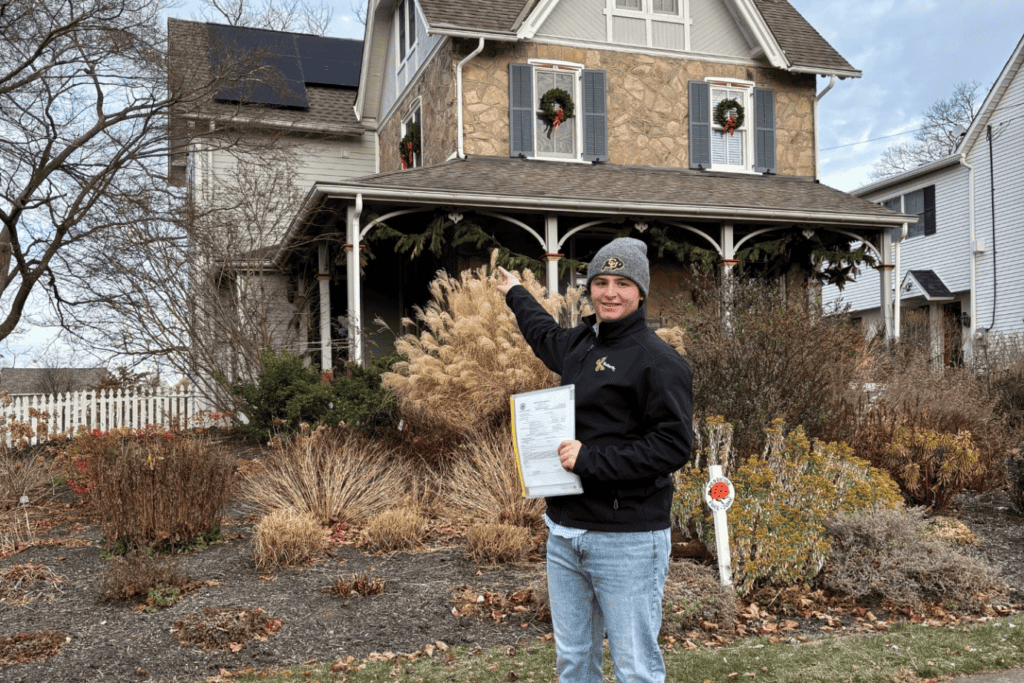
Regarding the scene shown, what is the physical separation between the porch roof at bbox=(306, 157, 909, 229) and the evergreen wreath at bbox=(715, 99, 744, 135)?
91 centimetres

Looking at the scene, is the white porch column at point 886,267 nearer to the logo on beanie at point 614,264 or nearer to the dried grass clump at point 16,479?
the dried grass clump at point 16,479

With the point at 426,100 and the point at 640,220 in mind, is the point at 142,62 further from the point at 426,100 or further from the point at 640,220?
the point at 640,220

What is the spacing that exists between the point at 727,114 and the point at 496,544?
11.7 m

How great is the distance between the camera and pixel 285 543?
6402mm

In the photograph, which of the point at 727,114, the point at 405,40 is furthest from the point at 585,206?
the point at 405,40

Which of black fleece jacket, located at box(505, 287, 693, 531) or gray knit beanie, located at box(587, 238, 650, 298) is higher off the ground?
gray knit beanie, located at box(587, 238, 650, 298)

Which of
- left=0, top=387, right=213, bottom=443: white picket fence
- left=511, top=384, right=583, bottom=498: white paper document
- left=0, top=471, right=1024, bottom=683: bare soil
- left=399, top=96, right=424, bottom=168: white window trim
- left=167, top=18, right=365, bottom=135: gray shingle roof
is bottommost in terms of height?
left=0, top=471, right=1024, bottom=683: bare soil

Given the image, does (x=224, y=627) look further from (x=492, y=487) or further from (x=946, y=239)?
(x=946, y=239)

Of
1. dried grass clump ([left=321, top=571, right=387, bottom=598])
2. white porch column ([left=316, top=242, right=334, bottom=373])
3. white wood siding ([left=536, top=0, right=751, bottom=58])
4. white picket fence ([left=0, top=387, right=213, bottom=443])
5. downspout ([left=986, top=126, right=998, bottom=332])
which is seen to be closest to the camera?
dried grass clump ([left=321, top=571, right=387, bottom=598])

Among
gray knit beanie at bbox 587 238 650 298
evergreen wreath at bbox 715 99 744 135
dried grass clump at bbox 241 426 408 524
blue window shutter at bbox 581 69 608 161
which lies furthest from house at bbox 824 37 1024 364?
gray knit beanie at bbox 587 238 650 298

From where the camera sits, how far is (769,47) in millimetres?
15961

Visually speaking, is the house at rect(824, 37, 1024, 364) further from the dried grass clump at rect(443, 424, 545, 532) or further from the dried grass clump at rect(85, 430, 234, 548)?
the dried grass clump at rect(85, 430, 234, 548)

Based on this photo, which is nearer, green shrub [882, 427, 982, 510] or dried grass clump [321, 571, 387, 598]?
dried grass clump [321, 571, 387, 598]

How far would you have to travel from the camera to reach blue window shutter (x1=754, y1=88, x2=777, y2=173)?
637 inches
